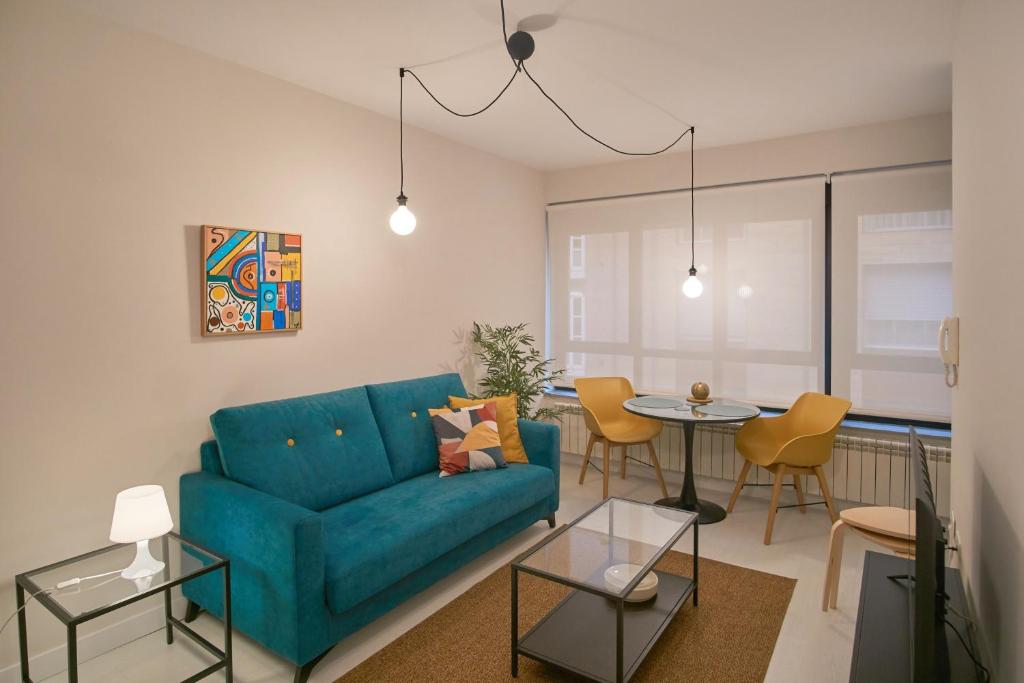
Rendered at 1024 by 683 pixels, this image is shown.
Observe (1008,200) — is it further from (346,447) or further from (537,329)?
(537,329)

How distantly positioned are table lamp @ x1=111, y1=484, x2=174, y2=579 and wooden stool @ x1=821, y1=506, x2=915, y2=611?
2822mm

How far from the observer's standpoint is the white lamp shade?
7.25 feet

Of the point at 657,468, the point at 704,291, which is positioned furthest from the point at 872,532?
the point at 704,291

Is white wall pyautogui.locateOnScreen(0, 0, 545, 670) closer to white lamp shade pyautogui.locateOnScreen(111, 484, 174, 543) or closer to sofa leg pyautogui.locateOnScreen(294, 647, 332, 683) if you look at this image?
white lamp shade pyautogui.locateOnScreen(111, 484, 174, 543)

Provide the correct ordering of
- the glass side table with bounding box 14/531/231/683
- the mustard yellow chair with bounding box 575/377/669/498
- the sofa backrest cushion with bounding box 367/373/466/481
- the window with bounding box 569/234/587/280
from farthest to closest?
the window with bounding box 569/234/587/280 < the mustard yellow chair with bounding box 575/377/669/498 < the sofa backrest cushion with bounding box 367/373/466/481 < the glass side table with bounding box 14/531/231/683

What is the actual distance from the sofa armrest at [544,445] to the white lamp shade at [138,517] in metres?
2.07

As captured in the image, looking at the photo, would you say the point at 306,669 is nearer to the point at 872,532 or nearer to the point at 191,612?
the point at 191,612

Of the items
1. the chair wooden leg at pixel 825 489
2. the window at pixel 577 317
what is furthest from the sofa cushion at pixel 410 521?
the window at pixel 577 317

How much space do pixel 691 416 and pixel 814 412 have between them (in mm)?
899

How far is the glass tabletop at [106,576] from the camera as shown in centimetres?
204

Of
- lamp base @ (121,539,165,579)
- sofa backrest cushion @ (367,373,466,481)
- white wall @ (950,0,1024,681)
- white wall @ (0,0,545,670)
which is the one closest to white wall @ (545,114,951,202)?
white wall @ (950,0,1024,681)

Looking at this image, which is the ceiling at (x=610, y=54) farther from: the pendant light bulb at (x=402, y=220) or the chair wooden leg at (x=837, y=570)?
the chair wooden leg at (x=837, y=570)

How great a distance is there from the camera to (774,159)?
4320mm

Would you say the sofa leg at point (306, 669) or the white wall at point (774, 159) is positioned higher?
the white wall at point (774, 159)
